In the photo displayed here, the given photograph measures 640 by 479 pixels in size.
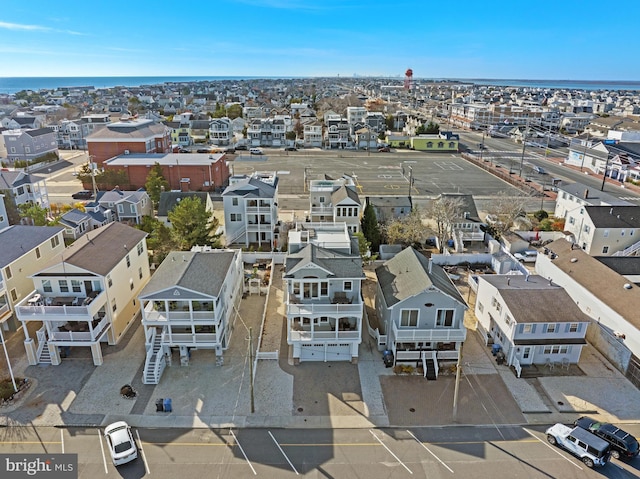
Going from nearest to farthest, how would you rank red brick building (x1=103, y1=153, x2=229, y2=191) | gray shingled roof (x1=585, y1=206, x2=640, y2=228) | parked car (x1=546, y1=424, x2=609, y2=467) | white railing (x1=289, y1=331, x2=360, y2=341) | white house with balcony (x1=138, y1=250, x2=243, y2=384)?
parked car (x1=546, y1=424, x2=609, y2=467), white house with balcony (x1=138, y1=250, x2=243, y2=384), white railing (x1=289, y1=331, x2=360, y2=341), gray shingled roof (x1=585, y1=206, x2=640, y2=228), red brick building (x1=103, y1=153, x2=229, y2=191)

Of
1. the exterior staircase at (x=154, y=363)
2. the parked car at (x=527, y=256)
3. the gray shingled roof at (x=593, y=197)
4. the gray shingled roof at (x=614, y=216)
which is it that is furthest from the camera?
the gray shingled roof at (x=593, y=197)

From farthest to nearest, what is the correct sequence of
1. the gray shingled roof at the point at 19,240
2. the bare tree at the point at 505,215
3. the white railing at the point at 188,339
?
the bare tree at the point at 505,215 < the gray shingled roof at the point at 19,240 < the white railing at the point at 188,339

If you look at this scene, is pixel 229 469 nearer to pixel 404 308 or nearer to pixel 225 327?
pixel 225 327

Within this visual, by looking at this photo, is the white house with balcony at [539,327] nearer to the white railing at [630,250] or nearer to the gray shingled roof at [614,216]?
the white railing at [630,250]

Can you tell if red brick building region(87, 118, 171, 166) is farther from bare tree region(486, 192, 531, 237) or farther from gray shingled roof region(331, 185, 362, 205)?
bare tree region(486, 192, 531, 237)

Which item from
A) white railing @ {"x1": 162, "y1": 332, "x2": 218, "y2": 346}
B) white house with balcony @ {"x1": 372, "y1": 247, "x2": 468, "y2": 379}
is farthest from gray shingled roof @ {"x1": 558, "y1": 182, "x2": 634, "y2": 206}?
white railing @ {"x1": 162, "y1": 332, "x2": 218, "y2": 346}

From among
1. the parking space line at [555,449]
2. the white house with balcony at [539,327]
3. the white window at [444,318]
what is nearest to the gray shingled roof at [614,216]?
the white house with balcony at [539,327]

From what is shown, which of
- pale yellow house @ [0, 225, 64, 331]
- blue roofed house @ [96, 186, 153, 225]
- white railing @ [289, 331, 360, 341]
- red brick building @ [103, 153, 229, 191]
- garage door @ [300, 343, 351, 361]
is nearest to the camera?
white railing @ [289, 331, 360, 341]
